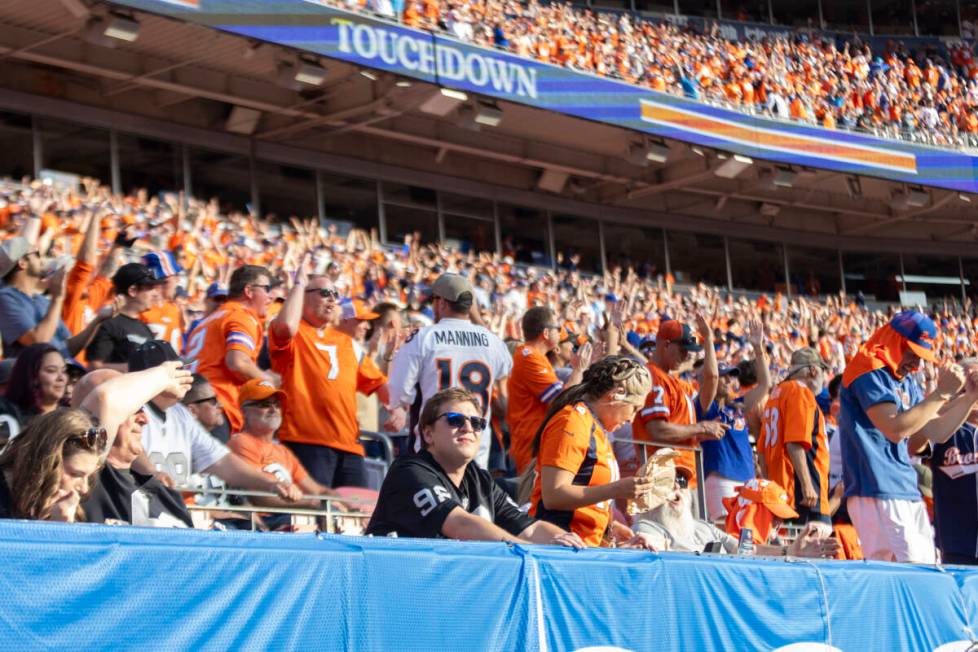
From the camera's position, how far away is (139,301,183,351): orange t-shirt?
299 inches

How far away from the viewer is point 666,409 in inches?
301

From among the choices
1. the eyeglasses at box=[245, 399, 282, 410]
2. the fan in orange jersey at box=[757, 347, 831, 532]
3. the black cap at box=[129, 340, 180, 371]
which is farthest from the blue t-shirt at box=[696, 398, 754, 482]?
the black cap at box=[129, 340, 180, 371]

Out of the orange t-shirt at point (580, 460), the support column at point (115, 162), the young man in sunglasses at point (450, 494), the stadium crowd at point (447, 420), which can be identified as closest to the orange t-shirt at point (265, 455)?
the stadium crowd at point (447, 420)

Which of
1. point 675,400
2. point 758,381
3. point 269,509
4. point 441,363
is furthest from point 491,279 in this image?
point 269,509

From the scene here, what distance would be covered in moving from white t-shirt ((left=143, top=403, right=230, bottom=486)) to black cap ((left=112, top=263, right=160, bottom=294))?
128 cm

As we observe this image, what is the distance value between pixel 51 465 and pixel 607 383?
2509 millimetres

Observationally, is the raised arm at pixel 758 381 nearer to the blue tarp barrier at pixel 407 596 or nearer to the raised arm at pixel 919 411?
the raised arm at pixel 919 411

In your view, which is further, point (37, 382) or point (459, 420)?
point (37, 382)

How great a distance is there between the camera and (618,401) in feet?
17.3

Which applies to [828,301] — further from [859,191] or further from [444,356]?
[444,356]

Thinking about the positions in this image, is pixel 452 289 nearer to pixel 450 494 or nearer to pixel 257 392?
pixel 257 392

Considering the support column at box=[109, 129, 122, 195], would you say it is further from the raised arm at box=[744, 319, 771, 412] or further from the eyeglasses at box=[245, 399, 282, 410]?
the eyeglasses at box=[245, 399, 282, 410]

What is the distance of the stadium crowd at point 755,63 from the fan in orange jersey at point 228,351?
10.7 metres

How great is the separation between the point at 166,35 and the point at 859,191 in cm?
1448
